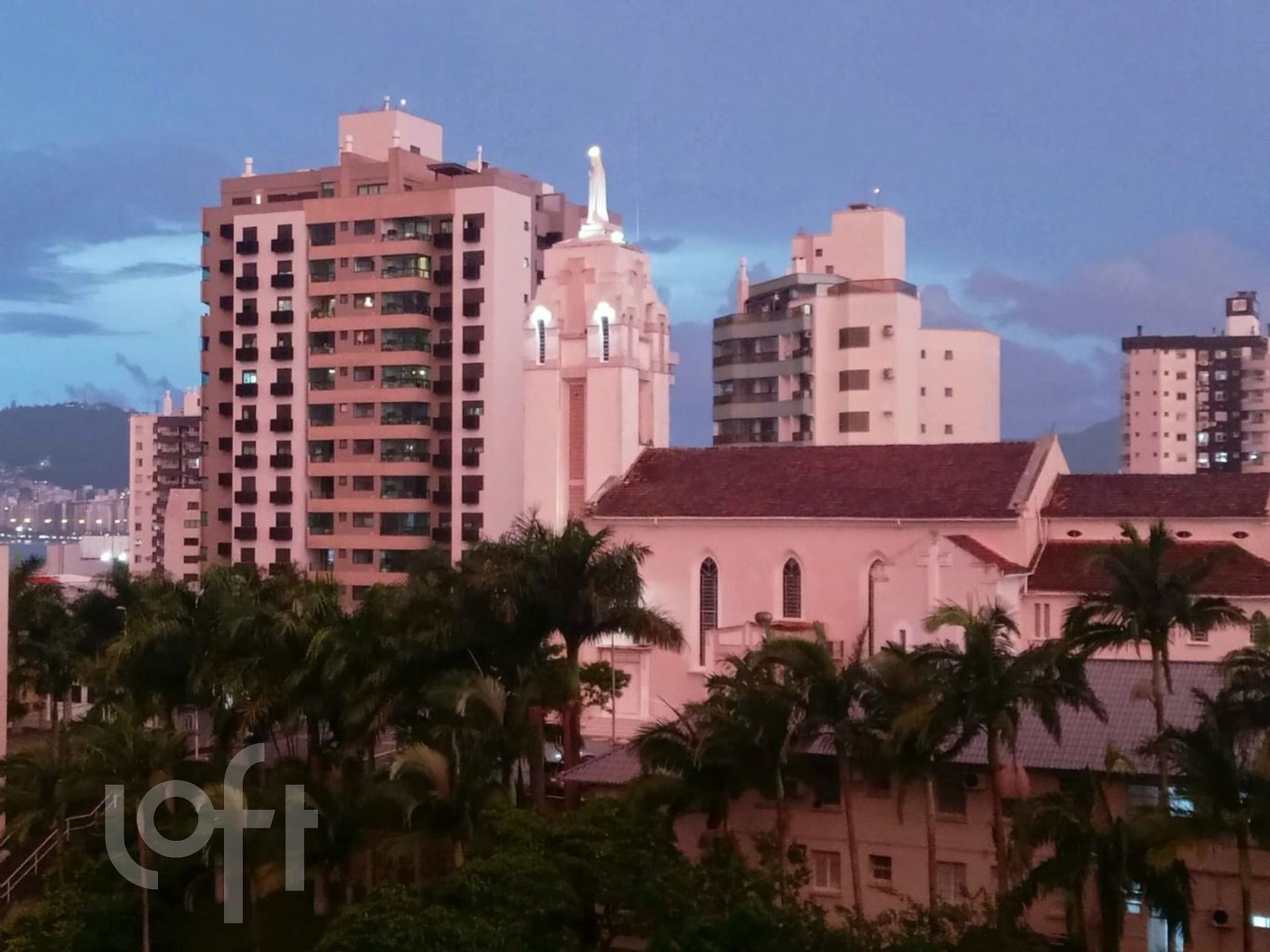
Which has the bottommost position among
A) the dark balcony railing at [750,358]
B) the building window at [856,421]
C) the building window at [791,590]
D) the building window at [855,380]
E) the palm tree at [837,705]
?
the palm tree at [837,705]

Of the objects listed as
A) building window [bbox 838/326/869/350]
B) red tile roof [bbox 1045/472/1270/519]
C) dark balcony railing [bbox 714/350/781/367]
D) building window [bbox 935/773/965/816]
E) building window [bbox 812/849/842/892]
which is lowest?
building window [bbox 812/849/842/892]

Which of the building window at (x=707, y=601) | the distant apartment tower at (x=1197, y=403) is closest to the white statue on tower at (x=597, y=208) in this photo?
the building window at (x=707, y=601)

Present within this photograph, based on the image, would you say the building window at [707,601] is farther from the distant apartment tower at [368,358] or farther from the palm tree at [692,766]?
the distant apartment tower at [368,358]

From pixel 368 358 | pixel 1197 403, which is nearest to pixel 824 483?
pixel 368 358

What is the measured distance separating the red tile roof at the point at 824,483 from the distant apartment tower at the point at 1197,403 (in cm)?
6855

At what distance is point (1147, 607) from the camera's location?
2505cm

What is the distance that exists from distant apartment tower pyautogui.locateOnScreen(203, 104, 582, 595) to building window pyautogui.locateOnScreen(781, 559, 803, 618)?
88.8ft

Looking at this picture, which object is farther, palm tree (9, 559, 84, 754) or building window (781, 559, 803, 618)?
building window (781, 559, 803, 618)

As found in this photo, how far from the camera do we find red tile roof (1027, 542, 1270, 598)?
3769 cm

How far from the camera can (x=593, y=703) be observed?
40.0 metres

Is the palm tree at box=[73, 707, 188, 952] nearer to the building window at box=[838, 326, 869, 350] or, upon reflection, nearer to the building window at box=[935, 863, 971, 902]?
the building window at box=[935, 863, 971, 902]

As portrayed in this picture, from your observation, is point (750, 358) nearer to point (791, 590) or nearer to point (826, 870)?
point (791, 590)

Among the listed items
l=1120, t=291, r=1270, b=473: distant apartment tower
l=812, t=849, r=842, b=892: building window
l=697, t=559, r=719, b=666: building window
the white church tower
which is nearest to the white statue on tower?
the white church tower

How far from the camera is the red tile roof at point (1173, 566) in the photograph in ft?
124
